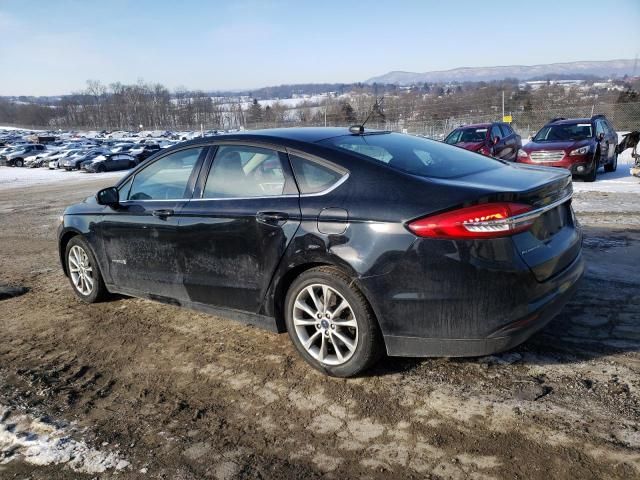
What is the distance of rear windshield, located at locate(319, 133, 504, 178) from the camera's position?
352 cm

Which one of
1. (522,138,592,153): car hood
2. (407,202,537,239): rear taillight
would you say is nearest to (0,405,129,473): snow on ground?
(407,202,537,239): rear taillight

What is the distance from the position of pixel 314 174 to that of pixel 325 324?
100 centimetres

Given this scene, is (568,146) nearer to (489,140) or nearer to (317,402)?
(489,140)

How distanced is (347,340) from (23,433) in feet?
6.55

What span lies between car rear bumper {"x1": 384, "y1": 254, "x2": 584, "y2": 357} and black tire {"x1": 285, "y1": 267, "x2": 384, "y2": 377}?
0.34ft

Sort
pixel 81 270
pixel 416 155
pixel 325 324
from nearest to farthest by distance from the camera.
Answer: pixel 325 324, pixel 416 155, pixel 81 270

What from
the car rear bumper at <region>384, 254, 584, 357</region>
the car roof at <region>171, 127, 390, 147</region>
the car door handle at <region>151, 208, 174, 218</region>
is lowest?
the car rear bumper at <region>384, 254, 584, 357</region>

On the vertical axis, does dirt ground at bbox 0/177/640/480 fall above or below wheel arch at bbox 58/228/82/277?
below

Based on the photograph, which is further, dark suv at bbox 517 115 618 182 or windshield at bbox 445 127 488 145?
windshield at bbox 445 127 488 145

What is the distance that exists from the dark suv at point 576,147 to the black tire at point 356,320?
1130cm

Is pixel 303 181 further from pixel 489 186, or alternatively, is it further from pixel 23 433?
pixel 23 433

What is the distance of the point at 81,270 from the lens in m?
5.46

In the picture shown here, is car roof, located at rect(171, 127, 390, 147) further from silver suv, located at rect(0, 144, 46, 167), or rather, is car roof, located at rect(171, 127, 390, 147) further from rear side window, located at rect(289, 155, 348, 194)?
silver suv, located at rect(0, 144, 46, 167)

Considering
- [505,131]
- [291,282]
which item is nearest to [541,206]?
[291,282]
